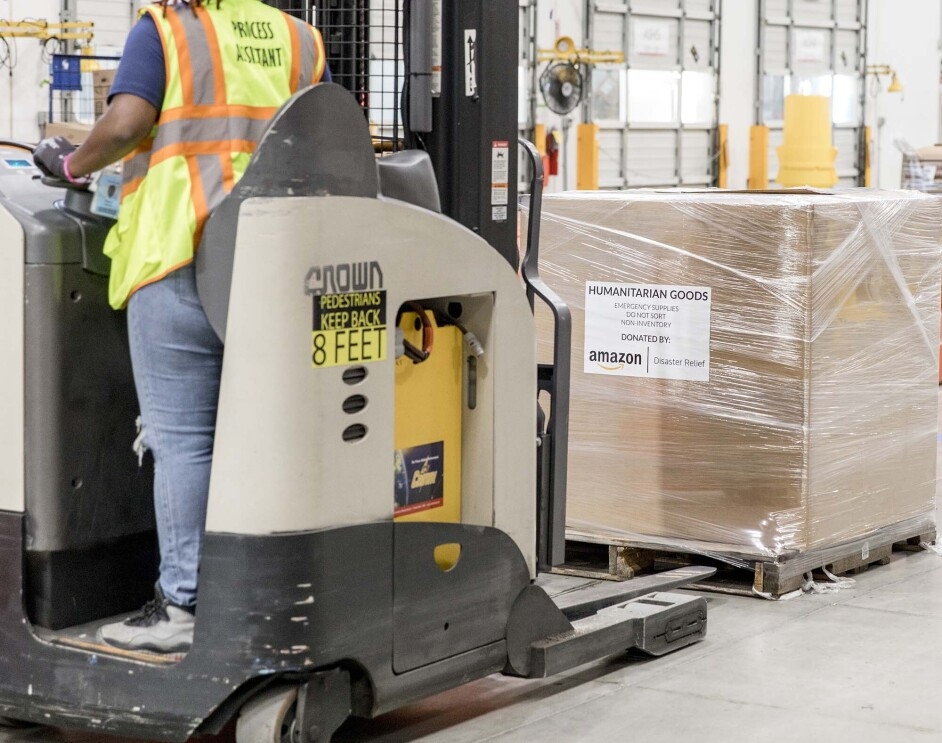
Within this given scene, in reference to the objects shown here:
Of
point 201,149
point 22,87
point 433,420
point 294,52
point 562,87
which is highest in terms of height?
point 562,87

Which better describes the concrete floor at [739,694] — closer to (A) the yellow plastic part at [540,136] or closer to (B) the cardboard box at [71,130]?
(B) the cardboard box at [71,130]

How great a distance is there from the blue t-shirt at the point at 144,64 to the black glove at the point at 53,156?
0.84 ft

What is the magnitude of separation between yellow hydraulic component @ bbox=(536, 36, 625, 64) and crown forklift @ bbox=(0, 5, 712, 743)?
13.5m

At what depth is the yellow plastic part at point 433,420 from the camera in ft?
11.0

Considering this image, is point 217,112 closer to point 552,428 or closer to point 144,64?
point 144,64

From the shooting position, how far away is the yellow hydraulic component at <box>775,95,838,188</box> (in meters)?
18.1

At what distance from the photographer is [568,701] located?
3.84 meters

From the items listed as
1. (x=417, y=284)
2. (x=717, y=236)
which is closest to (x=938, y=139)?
(x=717, y=236)

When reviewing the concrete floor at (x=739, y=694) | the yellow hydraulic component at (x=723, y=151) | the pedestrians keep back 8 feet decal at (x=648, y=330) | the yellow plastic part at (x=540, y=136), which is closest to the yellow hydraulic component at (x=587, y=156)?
the yellow plastic part at (x=540, y=136)

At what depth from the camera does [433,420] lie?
135 inches

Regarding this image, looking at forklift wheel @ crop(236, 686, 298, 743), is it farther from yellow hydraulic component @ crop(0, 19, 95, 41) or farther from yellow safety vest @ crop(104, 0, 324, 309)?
yellow hydraulic component @ crop(0, 19, 95, 41)

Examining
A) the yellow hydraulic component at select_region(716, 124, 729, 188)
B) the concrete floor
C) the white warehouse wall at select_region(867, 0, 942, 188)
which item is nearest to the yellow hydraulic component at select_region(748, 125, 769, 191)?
the yellow hydraulic component at select_region(716, 124, 729, 188)

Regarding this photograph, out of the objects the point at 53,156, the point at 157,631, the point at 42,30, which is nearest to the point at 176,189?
the point at 53,156

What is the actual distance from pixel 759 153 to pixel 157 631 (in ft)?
62.3
